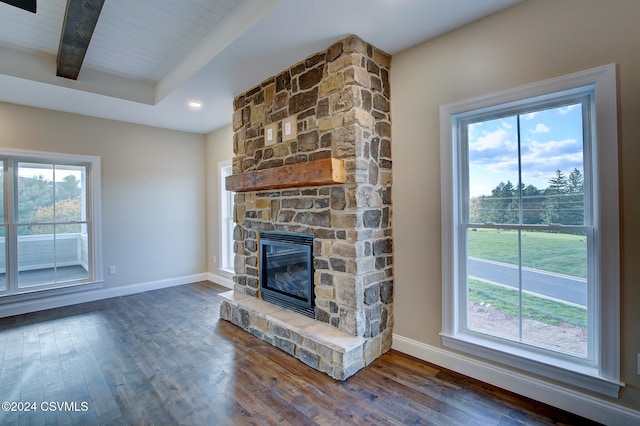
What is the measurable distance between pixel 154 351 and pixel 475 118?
352cm

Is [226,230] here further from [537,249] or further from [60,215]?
[537,249]

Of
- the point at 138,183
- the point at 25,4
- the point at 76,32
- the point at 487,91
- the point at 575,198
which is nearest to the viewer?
Answer: the point at 575,198

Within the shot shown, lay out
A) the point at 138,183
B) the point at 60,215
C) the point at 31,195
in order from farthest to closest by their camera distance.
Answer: the point at 138,183 < the point at 60,215 < the point at 31,195

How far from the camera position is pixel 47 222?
4.20m

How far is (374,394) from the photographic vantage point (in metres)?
2.16

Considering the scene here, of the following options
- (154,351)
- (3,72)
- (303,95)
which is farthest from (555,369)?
(3,72)

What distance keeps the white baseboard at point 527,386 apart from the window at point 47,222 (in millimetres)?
4633

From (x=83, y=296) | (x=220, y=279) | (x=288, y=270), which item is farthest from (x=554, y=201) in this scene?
(x=83, y=296)

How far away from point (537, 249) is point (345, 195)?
144 cm

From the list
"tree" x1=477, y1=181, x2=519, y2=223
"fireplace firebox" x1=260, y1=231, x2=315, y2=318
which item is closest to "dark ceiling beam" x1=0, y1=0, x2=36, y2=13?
"fireplace firebox" x1=260, y1=231, x2=315, y2=318

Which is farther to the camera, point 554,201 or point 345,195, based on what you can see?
point 345,195

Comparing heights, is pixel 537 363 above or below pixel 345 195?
below

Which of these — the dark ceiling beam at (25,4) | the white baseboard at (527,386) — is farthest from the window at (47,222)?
the white baseboard at (527,386)

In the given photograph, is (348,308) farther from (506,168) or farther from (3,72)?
(3,72)
